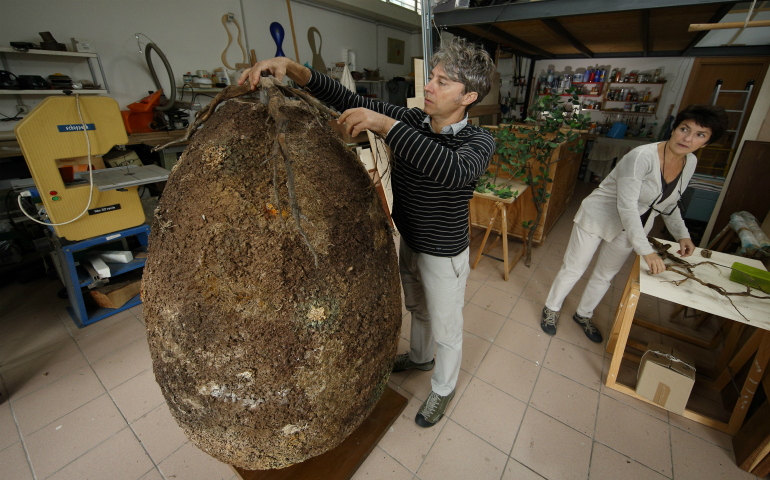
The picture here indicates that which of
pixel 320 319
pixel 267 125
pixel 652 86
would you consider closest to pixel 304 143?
pixel 267 125

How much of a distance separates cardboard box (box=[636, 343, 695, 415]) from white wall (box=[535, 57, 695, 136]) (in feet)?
17.2

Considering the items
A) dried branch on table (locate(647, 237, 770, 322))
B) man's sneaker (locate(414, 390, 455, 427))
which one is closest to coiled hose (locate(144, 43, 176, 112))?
man's sneaker (locate(414, 390, 455, 427))

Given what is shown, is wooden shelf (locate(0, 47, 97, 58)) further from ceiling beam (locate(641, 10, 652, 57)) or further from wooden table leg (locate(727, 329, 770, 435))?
wooden table leg (locate(727, 329, 770, 435))

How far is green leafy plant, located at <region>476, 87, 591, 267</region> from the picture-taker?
2611 mm

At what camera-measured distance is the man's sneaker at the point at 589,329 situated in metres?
2.07

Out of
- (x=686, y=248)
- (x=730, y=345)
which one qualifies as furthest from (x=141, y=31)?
(x=730, y=345)

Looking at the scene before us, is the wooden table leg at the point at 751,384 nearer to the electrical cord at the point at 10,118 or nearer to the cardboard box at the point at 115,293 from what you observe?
the cardboard box at the point at 115,293

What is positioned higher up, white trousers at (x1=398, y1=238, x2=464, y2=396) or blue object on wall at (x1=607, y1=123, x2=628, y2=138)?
blue object on wall at (x1=607, y1=123, x2=628, y2=138)

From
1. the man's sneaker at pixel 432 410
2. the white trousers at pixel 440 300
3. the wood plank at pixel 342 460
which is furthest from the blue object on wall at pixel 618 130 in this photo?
the wood plank at pixel 342 460

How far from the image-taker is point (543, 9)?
2256 mm

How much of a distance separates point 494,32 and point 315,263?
10.9 ft

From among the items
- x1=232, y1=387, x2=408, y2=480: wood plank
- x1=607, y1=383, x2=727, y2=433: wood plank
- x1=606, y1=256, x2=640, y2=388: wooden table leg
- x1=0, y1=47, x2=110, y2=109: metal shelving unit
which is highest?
x1=0, y1=47, x2=110, y2=109: metal shelving unit

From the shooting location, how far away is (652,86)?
17.5ft

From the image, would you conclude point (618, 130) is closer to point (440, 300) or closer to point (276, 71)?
point (440, 300)
